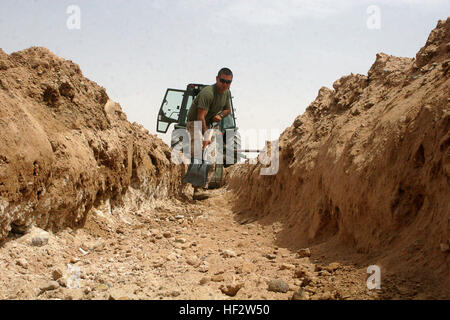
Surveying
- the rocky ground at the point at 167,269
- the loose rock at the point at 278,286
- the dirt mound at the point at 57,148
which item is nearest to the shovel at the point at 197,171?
the dirt mound at the point at 57,148

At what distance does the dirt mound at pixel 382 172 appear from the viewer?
10.3ft

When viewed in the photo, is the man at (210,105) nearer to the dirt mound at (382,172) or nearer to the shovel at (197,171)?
the shovel at (197,171)

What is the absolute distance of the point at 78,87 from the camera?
6277mm

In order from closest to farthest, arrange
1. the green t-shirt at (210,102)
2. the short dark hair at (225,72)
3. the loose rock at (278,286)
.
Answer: the loose rock at (278,286)
the short dark hair at (225,72)
the green t-shirt at (210,102)

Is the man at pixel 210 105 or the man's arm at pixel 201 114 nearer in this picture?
the man at pixel 210 105

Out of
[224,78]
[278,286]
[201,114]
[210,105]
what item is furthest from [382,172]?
[210,105]

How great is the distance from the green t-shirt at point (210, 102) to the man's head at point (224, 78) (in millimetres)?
212

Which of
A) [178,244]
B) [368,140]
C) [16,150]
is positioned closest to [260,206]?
[178,244]

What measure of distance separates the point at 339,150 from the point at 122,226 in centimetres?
325

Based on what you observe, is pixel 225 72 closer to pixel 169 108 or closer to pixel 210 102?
pixel 210 102

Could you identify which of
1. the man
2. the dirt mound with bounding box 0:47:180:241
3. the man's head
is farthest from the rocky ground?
the man's head

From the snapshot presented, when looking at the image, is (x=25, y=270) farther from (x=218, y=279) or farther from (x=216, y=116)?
(x=216, y=116)

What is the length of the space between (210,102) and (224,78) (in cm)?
59
